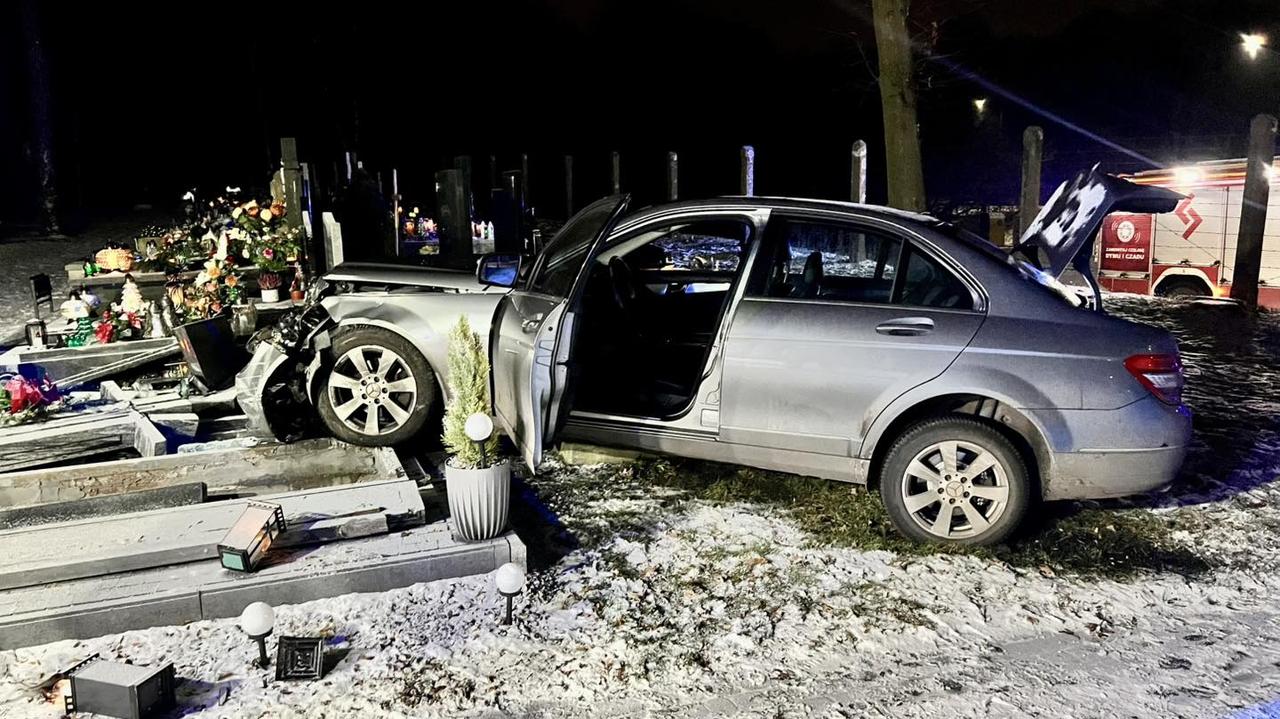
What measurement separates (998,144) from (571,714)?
116 feet

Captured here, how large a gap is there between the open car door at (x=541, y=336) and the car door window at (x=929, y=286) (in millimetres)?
1517

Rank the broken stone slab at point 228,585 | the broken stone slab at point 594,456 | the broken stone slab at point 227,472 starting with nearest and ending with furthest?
the broken stone slab at point 228,585 → the broken stone slab at point 227,472 → the broken stone slab at point 594,456

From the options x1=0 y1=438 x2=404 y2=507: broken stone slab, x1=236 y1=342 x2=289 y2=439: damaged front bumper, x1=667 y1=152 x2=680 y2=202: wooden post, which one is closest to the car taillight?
x1=0 y1=438 x2=404 y2=507: broken stone slab

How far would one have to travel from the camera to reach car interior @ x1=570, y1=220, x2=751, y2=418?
544 cm

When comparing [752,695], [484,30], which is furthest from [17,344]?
[484,30]

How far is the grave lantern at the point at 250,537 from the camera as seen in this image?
13.3ft

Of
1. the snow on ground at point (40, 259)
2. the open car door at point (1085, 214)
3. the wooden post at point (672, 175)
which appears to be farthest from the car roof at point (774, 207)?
the wooden post at point (672, 175)

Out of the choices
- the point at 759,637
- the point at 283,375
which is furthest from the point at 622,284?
the point at 759,637

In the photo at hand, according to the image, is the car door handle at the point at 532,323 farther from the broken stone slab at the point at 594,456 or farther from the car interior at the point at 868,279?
the broken stone slab at the point at 594,456

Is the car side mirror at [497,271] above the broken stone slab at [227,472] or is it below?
above

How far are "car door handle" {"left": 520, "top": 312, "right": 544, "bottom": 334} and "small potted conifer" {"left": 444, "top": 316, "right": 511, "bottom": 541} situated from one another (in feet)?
1.52

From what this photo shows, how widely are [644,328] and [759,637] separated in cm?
290

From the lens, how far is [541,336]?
4.75 metres

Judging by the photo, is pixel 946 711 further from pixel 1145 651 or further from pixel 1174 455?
pixel 1174 455
